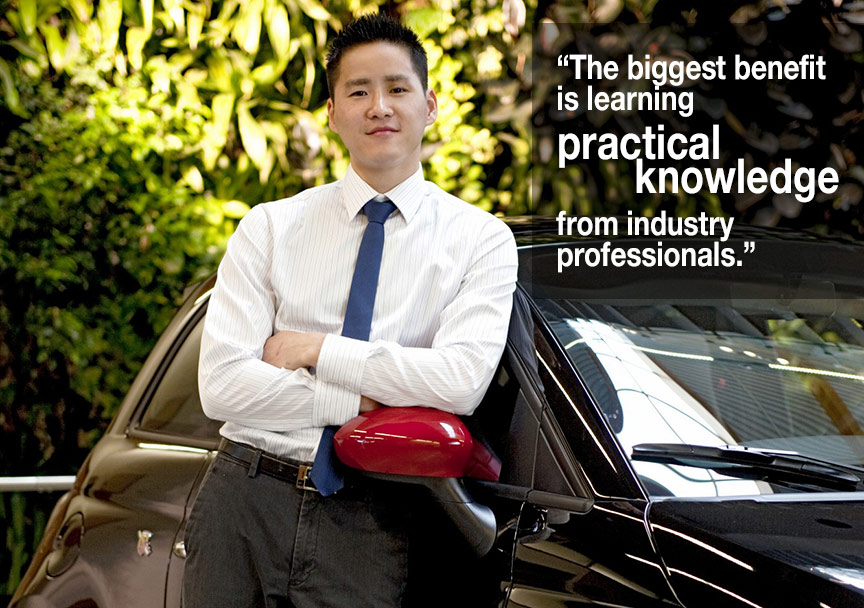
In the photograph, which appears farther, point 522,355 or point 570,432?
point 522,355

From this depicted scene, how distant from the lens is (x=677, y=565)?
1738 mm

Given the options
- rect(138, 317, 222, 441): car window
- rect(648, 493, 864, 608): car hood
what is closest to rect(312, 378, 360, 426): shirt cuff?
rect(648, 493, 864, 608): car hood

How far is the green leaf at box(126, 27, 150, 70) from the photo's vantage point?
4.95m

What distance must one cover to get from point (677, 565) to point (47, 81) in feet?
12.8

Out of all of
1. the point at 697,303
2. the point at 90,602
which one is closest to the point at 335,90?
the point at 697,303

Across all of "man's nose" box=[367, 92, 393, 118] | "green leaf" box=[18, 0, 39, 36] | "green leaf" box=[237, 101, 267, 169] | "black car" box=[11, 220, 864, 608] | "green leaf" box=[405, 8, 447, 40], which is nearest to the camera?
"black car" box=[11, 220, 864, 608]

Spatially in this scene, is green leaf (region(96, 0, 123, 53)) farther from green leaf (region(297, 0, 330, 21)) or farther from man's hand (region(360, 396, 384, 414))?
man's hand (region(360, 396, 384, 414))

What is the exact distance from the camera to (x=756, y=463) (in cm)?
196

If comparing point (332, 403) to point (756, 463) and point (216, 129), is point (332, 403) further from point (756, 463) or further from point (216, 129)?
point (216, 129)

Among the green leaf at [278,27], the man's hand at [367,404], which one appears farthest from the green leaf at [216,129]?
the man's hand at [367,404]

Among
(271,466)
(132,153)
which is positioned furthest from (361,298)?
(132,153)

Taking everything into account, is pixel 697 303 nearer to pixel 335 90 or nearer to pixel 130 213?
pixel 335 90

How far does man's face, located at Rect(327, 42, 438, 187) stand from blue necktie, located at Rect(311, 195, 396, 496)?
82 mm

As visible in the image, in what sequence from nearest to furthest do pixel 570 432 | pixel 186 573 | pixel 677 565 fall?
pixel 677 565 → pixel 570 432 → pixel 186 573
